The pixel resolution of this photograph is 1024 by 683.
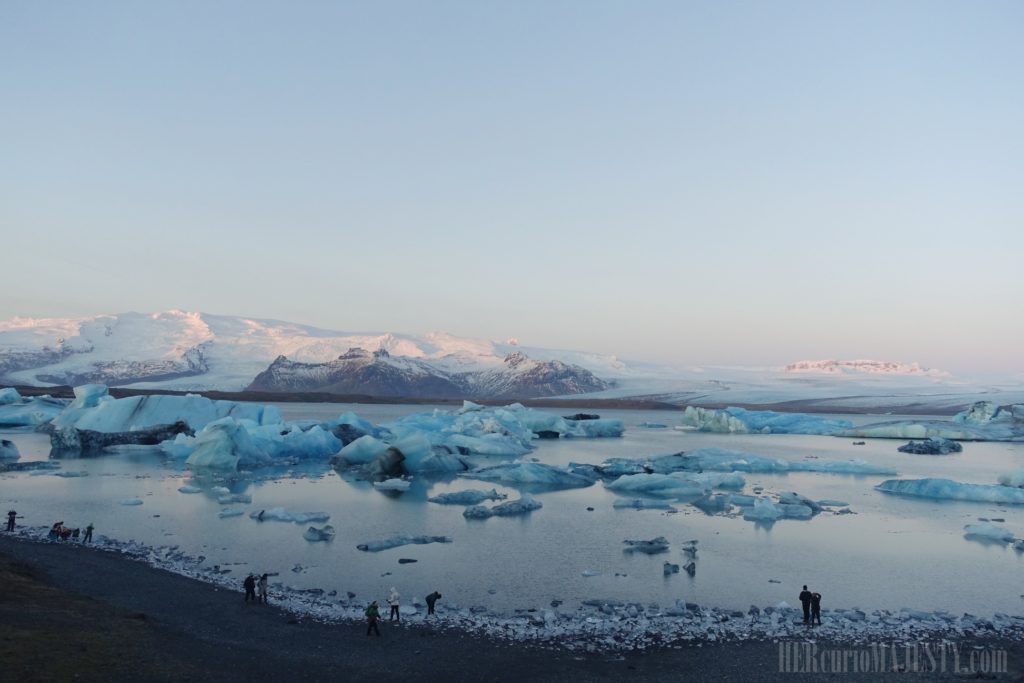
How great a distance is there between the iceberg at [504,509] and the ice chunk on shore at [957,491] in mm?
Result: 13674

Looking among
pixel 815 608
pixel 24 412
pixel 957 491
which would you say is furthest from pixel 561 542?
pixel 24 412

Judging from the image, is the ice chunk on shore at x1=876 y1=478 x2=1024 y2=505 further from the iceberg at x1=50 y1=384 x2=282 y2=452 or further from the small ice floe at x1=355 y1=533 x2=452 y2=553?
the iceberg at x1=50 y1=384 x2=282 y2=452

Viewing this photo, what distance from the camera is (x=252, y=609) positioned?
11.7m

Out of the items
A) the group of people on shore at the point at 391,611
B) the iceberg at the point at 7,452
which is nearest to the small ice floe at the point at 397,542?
the group of people on shore at the point at 391,611

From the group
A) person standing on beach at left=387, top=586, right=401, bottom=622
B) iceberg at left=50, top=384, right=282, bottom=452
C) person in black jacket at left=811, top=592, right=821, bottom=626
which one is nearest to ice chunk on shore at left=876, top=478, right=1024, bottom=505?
person in black jacket at left=811, top=592, right=821, bottom=626

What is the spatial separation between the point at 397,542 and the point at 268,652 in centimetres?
726

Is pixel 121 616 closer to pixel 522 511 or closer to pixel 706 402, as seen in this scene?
pixel 522 511

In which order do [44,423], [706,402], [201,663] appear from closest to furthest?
[201,663]
[44,423]
[706,402]

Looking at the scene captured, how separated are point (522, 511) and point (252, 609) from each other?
1070 centimetres

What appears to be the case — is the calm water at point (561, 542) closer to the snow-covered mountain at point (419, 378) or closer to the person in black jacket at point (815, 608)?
the person in black jacket at point (815, 608)

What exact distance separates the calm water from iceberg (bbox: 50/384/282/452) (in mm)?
10186

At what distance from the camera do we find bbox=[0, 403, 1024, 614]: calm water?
13.6 meters

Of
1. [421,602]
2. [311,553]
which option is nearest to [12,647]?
[421,602]

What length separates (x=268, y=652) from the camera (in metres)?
9.75
